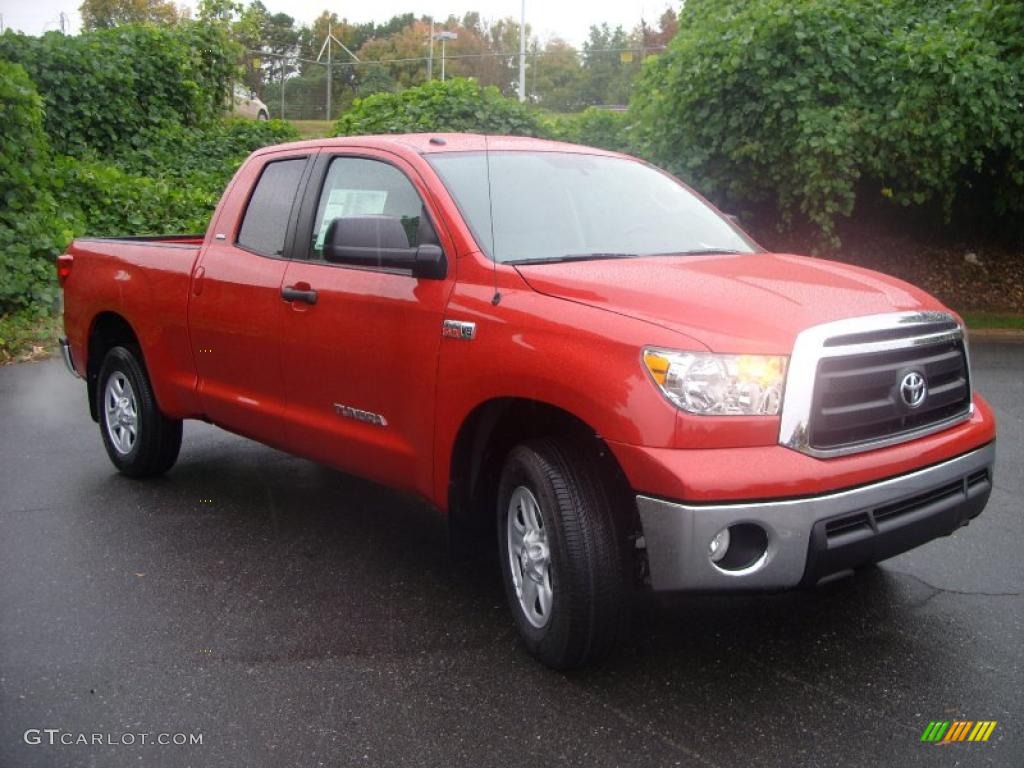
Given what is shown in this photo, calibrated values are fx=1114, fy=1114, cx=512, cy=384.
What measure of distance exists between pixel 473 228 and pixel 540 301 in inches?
23.6

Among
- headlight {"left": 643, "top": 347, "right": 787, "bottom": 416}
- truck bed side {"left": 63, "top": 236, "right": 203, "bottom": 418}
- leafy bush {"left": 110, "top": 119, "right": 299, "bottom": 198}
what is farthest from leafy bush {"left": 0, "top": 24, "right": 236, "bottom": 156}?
headlight {"left": 643, "top": 347, "right": 787, "bottom": 416}

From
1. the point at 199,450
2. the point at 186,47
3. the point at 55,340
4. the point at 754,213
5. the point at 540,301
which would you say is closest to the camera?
the point at 540,301

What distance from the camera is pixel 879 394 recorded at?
12.3 ft

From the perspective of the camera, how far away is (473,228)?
4.41 metres

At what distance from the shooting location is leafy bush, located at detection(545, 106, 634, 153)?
14547 millimetres

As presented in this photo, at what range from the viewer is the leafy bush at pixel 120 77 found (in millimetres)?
15641

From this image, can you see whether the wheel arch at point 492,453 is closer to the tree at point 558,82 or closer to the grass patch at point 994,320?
the grass patch at point 994,320

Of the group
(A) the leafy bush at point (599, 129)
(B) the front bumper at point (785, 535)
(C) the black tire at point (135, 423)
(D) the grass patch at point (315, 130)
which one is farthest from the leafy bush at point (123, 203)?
(B) the front bumper at point (785, 535)

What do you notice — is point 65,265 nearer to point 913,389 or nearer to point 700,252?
point 700,252

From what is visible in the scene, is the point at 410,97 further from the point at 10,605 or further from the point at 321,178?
the point at 10,605

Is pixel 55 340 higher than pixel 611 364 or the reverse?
the reverse

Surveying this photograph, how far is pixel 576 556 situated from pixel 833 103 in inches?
400

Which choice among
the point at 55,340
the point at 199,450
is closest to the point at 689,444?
the point at 199,450

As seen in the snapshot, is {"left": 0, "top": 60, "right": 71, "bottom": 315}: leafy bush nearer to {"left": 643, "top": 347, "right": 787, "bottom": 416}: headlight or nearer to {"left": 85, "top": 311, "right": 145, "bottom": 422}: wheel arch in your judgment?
{"left": 85, "top": 311, "right": 145, "bottom": 422}: wheel arch
